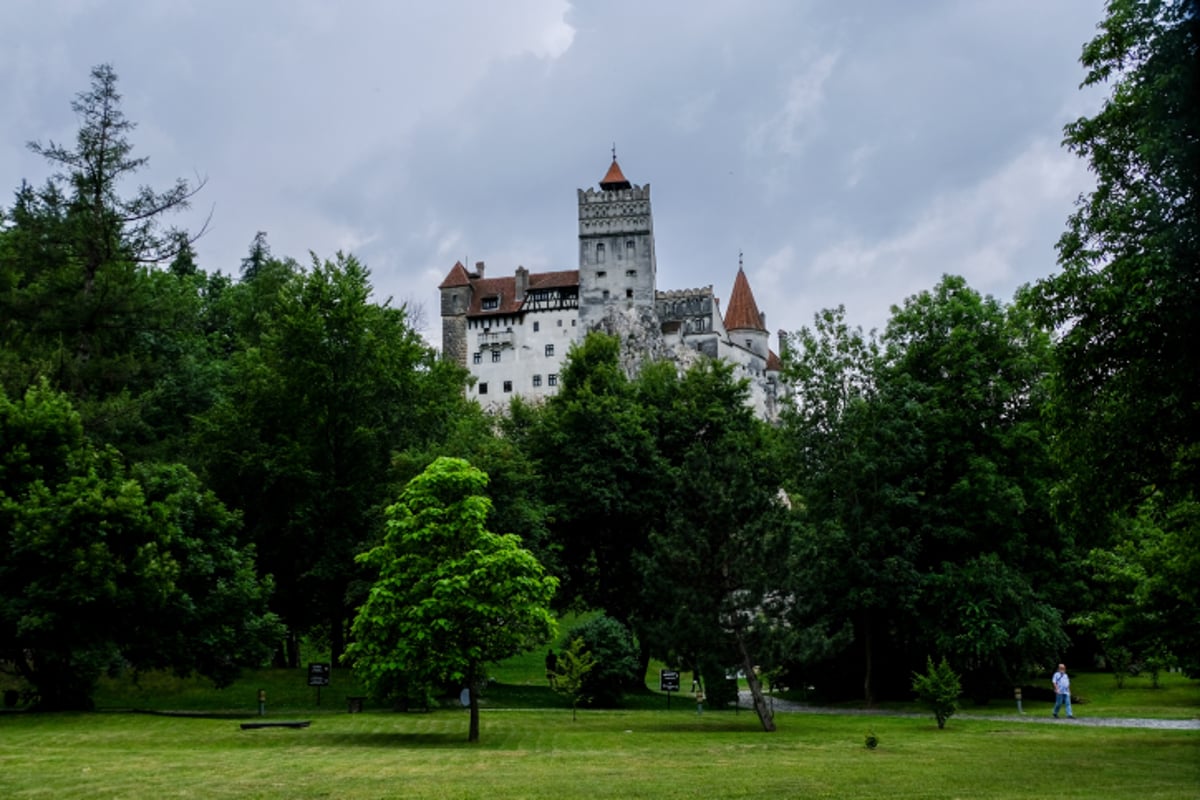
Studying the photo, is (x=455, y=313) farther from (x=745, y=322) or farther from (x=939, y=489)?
(x=939, y=489)

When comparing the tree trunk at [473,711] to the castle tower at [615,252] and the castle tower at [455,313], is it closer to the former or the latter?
the castle tower at [615,252]

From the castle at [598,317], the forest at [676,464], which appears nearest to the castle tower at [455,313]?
the castle at [598,317]

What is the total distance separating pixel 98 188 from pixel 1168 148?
105ft

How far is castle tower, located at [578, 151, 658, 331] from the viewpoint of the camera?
10565 cm

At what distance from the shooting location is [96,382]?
35594 millimetres

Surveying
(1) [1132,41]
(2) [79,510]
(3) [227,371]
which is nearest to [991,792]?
(1) [1132,41]

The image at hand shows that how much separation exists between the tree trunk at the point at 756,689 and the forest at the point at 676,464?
0.47 ft

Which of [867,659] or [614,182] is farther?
[614,182]

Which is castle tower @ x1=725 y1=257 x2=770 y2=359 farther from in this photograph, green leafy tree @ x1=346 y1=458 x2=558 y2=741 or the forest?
green leafy tree @ x1=346 y1=458 x2=558 y2=741

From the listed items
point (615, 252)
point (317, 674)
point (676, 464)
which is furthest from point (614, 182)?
point (317, 674)

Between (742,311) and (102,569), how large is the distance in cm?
9287

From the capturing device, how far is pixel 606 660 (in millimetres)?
33906

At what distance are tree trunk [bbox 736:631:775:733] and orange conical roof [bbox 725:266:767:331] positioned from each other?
87.5m

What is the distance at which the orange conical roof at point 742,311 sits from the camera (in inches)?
4422
